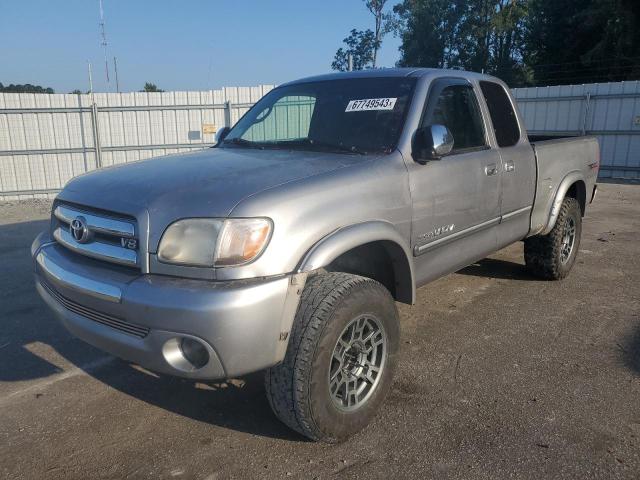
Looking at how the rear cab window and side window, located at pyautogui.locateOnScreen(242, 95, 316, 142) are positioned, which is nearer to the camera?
the rear cab window

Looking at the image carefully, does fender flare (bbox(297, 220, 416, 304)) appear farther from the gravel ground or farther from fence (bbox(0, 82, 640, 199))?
fence (bbox(0, 82, 640, 199))

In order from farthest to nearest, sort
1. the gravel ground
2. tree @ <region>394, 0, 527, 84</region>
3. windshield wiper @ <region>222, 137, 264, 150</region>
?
tree @ <region>394, 0, 527, 84</region>, windshield wiper @ <region>222, 137, 264, 150</region>, the gravel ground

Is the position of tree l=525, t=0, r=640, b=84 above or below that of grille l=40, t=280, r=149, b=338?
above

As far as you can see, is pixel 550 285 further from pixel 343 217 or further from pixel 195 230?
pixel 195 230

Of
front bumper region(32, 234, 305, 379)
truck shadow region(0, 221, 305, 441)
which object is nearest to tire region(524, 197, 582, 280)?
Result: truck shadow region(0, 221, 305, 441)


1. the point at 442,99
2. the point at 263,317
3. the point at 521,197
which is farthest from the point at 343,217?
the point at 521,197

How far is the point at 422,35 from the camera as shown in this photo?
42.6 metres

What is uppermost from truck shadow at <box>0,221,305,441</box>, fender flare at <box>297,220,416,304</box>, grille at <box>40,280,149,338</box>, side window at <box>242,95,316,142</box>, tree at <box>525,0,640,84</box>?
tree at <box>525,0,640,84</box>

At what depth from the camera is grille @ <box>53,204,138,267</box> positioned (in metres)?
2.50

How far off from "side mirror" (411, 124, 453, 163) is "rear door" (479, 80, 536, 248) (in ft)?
3.59

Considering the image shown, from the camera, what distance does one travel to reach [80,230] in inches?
107

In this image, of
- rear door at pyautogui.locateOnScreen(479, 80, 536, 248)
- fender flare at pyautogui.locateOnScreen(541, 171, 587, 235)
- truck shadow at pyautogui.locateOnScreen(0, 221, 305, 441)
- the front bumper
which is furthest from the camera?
fender flare at pyautogui.locateOnScreen(541, 171, 587, 235)

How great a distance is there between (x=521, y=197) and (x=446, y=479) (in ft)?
8.66

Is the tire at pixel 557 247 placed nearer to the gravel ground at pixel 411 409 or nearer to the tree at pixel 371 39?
the gravel ground at pixel 411 409
